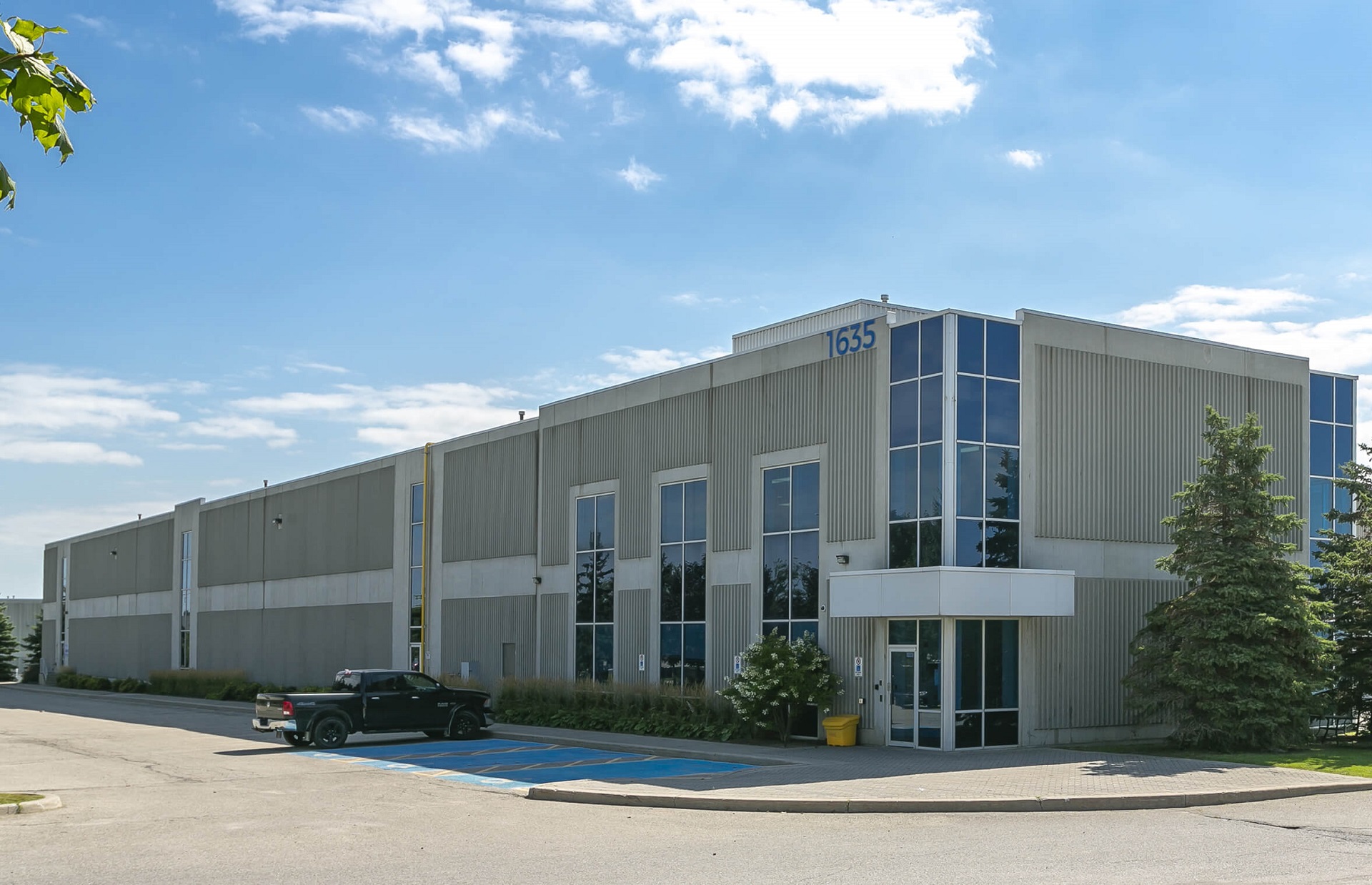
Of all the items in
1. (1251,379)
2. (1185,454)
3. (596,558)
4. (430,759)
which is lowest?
(430,759)

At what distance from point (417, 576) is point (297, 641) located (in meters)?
10.3

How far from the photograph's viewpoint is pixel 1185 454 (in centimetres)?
2983

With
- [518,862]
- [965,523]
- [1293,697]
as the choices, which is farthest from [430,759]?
[1293,697]

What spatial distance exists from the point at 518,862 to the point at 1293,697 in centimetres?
1771

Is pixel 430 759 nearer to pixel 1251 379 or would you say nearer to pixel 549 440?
pixel 549 440

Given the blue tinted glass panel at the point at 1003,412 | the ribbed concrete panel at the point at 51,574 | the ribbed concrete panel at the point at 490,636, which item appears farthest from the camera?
the ribbed concrete panel at the point at 51,574

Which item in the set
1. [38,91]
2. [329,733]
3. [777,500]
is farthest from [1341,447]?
[38,91]

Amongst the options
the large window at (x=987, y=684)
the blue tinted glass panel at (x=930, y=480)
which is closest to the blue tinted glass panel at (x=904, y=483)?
the blue tinted glass panel at (x=930, y=480)

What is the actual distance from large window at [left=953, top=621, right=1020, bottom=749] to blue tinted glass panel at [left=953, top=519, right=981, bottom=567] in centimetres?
119

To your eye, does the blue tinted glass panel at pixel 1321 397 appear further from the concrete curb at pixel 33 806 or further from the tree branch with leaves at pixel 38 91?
the tree branch with leaves at pixel 38 91

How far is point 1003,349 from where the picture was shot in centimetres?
2702

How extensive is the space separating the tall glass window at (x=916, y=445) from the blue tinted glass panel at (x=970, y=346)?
40 centimetres

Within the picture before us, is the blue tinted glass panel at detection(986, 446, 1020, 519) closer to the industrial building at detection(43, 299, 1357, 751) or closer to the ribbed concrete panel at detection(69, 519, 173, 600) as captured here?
the industrial building at detection(43, 299, 1357, 751)

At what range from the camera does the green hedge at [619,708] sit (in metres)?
29.3
